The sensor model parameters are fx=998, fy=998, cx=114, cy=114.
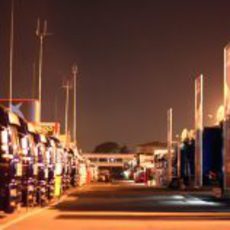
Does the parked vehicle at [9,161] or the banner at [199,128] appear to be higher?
the banner at [199,128]

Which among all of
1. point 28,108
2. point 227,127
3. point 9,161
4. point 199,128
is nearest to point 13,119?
point 9,161

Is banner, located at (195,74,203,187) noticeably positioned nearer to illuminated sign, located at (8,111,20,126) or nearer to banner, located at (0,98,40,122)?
banner, located at (0,98,40,122)

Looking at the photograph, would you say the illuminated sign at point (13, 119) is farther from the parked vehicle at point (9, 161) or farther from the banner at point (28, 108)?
the banner at point (28, 108)

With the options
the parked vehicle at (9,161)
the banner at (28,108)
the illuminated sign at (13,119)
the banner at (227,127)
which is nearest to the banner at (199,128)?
the banner at (28,108)

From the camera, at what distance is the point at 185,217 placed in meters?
31.7

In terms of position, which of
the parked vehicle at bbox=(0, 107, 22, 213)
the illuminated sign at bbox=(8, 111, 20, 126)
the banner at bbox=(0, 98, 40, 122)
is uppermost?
the banner at bbox=(0, 98, 40, 122)

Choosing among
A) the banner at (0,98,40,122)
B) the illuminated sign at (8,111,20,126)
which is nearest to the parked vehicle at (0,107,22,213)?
the illuminated sign at (8,111,20,126)

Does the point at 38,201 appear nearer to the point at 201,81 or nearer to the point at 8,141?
the point at 8,141

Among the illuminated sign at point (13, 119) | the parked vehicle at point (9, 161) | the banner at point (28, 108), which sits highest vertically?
the banner at point (28, 108)

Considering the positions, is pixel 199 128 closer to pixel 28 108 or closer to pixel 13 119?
pixel 28 108

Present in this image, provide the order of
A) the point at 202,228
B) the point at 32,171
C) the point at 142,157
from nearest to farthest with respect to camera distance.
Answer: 1. the point at 202,228
2. the point at 32,171
3. the point at 142,157

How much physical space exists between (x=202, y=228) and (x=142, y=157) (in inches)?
5357

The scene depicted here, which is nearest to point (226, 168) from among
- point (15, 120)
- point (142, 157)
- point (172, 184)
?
point (15, 120)

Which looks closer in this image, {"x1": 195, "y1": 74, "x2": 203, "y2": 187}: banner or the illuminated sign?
the illuminated sign
